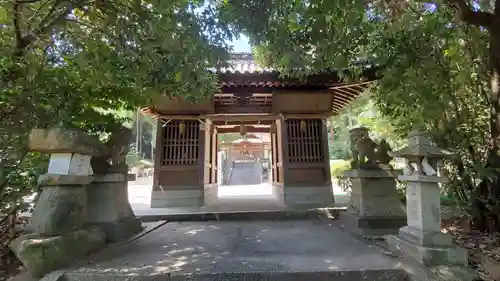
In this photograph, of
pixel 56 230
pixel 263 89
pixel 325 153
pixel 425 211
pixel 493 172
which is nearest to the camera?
pixel 56 230

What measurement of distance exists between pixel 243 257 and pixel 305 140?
569cm

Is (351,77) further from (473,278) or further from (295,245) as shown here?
(473,278)

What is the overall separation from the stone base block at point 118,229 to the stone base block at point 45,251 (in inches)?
31.6

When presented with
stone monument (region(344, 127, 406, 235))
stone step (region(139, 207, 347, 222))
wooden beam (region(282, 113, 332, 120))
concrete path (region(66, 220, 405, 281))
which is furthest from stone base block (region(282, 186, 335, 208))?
concrete path (region(66, 220, 405, 281))

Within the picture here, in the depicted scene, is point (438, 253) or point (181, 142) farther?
point (181, 142)

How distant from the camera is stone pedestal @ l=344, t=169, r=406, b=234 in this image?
17.6ft

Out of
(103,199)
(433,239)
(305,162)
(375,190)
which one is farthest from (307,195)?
(103,199)

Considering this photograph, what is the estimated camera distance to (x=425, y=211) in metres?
3.48

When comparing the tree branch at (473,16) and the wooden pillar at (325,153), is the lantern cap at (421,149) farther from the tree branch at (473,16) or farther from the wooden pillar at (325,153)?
the wooden pillar at (325,153)

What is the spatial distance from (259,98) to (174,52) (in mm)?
5526

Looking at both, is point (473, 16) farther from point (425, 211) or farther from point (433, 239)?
point (433, 239)

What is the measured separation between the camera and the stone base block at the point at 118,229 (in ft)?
14.5

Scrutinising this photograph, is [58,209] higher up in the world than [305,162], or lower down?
lower down

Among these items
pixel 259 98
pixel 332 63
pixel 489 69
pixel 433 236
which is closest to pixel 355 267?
pixel 433 236
